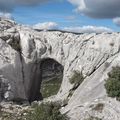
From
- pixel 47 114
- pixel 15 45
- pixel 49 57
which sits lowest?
pixel 47 114

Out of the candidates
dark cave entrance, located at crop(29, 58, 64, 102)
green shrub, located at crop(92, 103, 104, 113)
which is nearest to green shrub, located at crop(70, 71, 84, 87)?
dark cave entrance, located at crop(29, 58, 64, 102)

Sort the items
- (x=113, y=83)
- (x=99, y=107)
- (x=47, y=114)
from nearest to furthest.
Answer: (x=47, y=114)
(x=99, y=107)
(x=113, y=83)

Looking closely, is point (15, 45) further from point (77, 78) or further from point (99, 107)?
point (99, 107)

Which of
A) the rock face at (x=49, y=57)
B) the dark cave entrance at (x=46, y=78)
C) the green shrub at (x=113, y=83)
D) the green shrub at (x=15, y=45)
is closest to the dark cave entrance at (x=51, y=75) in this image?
the dark cave entrance at (x=46, y=78)

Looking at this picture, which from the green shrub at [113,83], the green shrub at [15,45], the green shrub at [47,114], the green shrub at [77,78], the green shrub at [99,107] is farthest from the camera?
the green shrub at [15,45]

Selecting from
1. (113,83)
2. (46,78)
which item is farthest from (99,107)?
(46,78)

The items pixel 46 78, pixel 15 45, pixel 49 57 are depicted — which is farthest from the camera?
pixel 46 78

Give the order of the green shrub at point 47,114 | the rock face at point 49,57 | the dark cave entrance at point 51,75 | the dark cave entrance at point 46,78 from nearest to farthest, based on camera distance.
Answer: the green shrub at point 47,114
the rock face at point 49,57
the dark cave entrance at point 46,78
the dark cave entrance at point 51,75

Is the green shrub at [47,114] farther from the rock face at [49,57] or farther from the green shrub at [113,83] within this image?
the rock face at [49,57]
